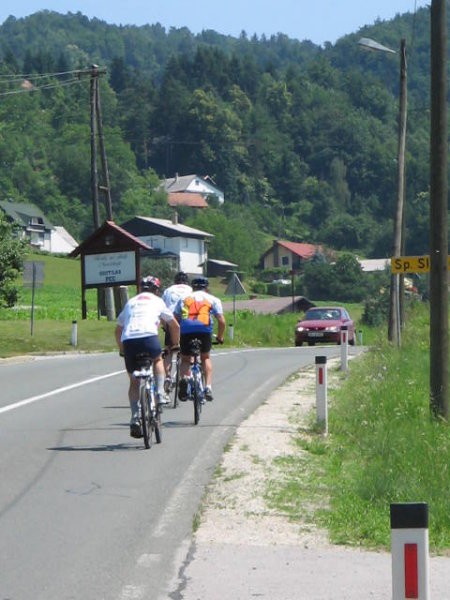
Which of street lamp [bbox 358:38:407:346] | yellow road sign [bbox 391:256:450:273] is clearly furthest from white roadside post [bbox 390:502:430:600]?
street lamp [bbox 358:38:407:346]

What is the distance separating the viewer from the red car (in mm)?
43812

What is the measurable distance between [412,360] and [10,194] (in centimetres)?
15886

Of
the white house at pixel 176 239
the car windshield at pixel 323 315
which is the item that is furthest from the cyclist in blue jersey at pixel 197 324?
the white house at pixel 176 239

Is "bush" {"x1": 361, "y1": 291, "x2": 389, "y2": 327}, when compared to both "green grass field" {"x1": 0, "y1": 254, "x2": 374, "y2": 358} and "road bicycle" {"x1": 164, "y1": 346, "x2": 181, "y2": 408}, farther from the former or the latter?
"road bicycle" {"x1": 164, "y1": 346, "x2": 181, "y2": 408}

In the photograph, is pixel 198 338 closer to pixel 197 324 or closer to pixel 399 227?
pixel 197 324

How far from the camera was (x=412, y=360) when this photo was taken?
24078 millimetres

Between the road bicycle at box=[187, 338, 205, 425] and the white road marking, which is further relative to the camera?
the white road marking

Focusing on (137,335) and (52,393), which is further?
(52,393)

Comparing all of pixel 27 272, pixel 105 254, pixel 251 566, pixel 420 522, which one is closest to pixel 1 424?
pixel 251 566

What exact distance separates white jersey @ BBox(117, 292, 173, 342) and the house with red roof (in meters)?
142

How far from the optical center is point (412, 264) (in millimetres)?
22188

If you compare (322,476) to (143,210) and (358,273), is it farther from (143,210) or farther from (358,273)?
(143,210)

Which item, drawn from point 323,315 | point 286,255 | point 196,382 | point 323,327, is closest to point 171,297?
point 196,382

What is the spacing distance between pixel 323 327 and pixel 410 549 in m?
38.5
